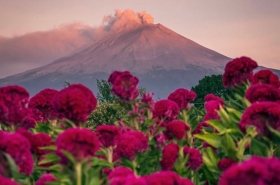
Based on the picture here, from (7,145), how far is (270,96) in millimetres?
2304

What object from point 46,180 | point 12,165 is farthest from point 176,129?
point 12,165

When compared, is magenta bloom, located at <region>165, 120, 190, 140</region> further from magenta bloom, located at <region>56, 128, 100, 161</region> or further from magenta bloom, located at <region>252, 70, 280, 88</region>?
magenta bloom, located at <region>56, 128, 100, 161</region>

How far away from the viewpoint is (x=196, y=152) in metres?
4.82

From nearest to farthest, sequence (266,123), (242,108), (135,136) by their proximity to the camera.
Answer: (266,123)
(135,136)
(242,108)

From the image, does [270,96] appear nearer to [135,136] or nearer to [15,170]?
[135,136]

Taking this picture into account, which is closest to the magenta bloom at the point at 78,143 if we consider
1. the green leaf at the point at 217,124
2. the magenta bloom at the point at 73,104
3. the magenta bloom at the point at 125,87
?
the magenta bloom at the point at 73,104

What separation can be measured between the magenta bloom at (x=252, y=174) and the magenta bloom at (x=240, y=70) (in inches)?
135

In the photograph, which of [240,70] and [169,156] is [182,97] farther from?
[169,156]

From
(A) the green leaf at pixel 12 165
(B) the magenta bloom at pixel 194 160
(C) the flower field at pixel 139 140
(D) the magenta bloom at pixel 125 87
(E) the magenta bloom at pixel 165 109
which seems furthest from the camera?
(E) the magenta bloom at pixel 165 109

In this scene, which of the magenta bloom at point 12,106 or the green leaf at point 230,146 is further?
the magenta bloom at point 12,106

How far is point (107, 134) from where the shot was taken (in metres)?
4.75

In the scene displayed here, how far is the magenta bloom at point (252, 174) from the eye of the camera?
194cm

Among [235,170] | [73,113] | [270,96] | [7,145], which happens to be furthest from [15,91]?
[235,170]

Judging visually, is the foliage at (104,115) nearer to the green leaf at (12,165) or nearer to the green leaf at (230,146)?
the green leaf at (230,146)
